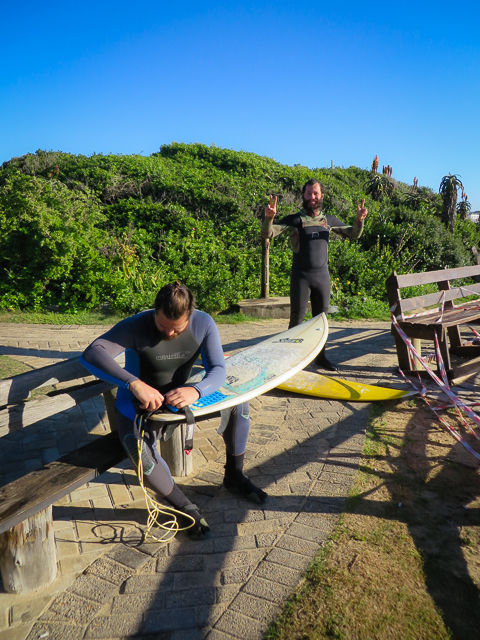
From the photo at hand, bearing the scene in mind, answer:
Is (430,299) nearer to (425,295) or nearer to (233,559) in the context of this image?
(425,295)

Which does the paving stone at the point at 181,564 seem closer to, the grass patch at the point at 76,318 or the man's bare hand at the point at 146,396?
the man's bare hand at the point at 146,396

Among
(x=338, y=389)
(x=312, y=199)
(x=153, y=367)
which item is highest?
(x=312, y=199)

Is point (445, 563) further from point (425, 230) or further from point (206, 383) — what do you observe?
point (425, 230)

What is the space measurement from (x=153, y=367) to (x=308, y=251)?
2.86 metres

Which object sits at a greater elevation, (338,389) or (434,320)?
(434,320)

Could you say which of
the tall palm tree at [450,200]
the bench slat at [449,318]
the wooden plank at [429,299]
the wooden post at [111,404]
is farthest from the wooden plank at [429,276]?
the tall palm tree at [450,200]

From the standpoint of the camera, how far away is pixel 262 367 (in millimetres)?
3213

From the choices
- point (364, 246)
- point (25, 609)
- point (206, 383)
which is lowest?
point (25, 609)

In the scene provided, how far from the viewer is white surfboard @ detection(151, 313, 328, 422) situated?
98.8 inches

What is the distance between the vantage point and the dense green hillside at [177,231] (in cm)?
888

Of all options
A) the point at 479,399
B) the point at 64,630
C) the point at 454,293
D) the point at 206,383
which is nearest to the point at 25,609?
the point at 64,630

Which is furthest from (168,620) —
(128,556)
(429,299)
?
(429,299)

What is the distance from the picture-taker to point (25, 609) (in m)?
1.95

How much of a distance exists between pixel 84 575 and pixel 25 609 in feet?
0.92
